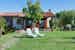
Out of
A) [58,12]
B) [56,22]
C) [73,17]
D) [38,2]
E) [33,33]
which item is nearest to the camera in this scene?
[33,33]

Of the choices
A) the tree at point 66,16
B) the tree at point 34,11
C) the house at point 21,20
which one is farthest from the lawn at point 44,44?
the tree at point 66,16

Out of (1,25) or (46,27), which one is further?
(46,27)

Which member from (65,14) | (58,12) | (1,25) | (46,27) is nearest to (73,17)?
(65,14)

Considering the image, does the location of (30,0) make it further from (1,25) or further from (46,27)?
(1,25)

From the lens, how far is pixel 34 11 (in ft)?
153

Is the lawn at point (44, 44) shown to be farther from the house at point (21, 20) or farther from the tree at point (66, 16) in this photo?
the tree at point (66, 16)

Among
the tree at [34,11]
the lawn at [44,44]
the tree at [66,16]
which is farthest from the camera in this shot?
the tree at [66,16]

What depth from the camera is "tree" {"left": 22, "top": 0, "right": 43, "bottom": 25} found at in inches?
1805

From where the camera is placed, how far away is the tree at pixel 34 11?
4584 centimetres

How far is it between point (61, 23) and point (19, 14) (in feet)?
31.6

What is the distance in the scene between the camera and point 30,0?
46.2 metres

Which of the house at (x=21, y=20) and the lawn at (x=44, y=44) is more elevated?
the house at (x=21, y=20)

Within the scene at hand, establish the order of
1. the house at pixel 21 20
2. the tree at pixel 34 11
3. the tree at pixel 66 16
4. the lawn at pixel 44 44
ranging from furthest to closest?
1. the tree at pixel 66 16
2. the house at pixel 21 20
3. the tree at pixel 34 11
4. the lawn at pixel 44 44

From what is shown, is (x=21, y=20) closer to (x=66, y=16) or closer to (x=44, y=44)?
(x=66, y=16)
